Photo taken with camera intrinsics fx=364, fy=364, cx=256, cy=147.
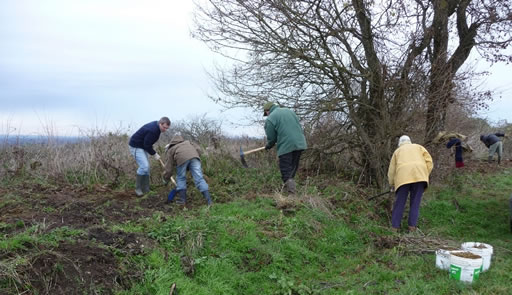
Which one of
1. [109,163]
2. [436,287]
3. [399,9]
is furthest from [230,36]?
[436,287]

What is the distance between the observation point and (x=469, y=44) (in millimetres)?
9383

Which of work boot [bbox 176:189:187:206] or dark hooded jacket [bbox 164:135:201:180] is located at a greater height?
dark hooded jacket [bbox 164:135:201:180]

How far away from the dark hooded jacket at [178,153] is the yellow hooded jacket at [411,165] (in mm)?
3363

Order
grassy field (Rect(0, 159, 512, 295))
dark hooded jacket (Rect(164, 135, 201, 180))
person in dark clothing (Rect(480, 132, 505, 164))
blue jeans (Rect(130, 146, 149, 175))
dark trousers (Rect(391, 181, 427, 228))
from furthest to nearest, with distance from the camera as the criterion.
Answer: person in dark clothing (Rect(480, 132, 505, 164))
blue jeans (Rect(130, 146, 149, 175))
dark hooded jacket (Rect(164, 135, 201, 180))
dark trousers (Rect(391, 181, 427, 228))
grassy field (Rect(0, 159, 512, 295))

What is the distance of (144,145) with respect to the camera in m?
7.02

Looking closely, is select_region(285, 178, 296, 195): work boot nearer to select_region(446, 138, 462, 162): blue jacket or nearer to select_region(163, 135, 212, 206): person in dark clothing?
select_region(163, 135, 212, 206): person in dark clothing

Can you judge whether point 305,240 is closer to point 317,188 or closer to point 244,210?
point 244,210

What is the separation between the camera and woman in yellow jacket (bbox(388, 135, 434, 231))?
5.46 meters

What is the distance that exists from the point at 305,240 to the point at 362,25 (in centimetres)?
493

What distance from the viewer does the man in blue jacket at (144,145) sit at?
6.94 meters

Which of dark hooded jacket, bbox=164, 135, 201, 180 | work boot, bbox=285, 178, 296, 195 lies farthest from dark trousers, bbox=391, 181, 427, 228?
dark hooded jacket, bbox=164, 135, 201, 180

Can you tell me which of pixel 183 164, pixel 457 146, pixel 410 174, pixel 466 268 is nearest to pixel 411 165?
pixel 410 174

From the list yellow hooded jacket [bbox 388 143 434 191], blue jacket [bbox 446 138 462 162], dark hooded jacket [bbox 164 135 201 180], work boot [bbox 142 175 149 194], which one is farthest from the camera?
blue jacket [bbox 446 138 462 162]

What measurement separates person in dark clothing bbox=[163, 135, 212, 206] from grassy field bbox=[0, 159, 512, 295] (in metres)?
0.31
